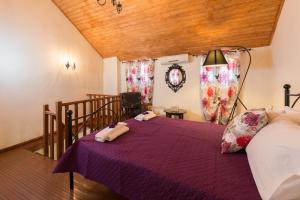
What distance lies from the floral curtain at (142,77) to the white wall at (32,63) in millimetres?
1406

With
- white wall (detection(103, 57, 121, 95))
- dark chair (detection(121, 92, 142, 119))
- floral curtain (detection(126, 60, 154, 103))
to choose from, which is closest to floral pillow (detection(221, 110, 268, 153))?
dark chair (detection(121, 92, 142, 119))

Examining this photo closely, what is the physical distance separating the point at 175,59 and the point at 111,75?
2100 mm

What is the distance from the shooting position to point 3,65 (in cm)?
297

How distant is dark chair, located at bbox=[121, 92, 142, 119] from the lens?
13.7ft

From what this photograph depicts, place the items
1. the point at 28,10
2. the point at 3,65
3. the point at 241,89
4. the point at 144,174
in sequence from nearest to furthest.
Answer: the point at 144,174, the point at 3,65, the point at 28,10, the point at 241,89

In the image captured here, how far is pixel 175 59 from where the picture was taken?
4.25 metres

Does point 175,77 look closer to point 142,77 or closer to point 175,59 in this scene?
point 175,59

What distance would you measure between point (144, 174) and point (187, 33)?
10.2 ft

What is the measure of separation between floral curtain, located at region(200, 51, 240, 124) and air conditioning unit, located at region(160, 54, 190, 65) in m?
0.47

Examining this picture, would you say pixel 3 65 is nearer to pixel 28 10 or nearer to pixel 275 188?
pixel 28 10

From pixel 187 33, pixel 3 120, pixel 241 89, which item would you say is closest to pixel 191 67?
pixel 187 33

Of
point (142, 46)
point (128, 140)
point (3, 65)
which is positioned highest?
point (142, 46)

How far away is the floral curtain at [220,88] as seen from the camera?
3.60 meters

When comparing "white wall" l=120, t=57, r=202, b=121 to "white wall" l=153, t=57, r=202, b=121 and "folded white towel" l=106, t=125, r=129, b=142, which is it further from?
"folded white towel" l=106, t=125, r=129, b=142
